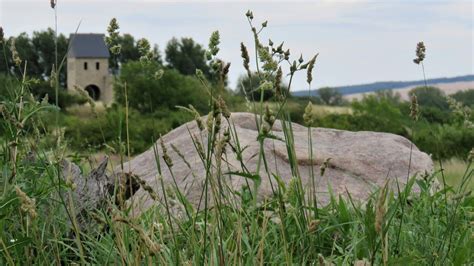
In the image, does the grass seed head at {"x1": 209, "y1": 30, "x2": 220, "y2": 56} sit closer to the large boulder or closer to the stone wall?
the large boulder

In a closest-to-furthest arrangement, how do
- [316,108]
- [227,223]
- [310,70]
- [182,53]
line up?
[310,70] → [227,223] → [316,108] → [182,53]

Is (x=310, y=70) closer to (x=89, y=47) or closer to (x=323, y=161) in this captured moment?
(x=323, y=161)

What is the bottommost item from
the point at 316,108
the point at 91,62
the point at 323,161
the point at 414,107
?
the point at 316,108

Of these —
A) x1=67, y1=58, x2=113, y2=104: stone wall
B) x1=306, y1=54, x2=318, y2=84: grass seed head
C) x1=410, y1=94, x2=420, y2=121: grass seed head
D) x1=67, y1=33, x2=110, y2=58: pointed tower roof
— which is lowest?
x1=410, y1=94, x2=420, y2=121: grass seed head

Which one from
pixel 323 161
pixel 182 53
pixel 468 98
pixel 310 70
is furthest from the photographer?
pixel 182 53

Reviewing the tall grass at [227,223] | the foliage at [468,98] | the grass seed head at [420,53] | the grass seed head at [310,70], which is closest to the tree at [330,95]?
the foliage at [468,98]

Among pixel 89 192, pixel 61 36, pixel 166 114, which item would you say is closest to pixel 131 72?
pixel 166 114

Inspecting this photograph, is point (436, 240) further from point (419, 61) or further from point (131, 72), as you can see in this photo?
point (131, 72)

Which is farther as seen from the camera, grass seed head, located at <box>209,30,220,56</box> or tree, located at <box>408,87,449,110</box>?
tree, located at <box>408,87,449,110</box>

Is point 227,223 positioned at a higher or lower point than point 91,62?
lower

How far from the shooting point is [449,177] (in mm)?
10930

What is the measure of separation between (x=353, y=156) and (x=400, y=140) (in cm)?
113

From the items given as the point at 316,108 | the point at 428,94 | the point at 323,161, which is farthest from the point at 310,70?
the point at 316,108

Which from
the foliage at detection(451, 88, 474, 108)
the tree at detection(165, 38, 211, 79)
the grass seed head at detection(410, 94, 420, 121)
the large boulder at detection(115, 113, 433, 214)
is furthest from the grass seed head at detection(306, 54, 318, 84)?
the tree at detection(165, 38, 211, 79)
